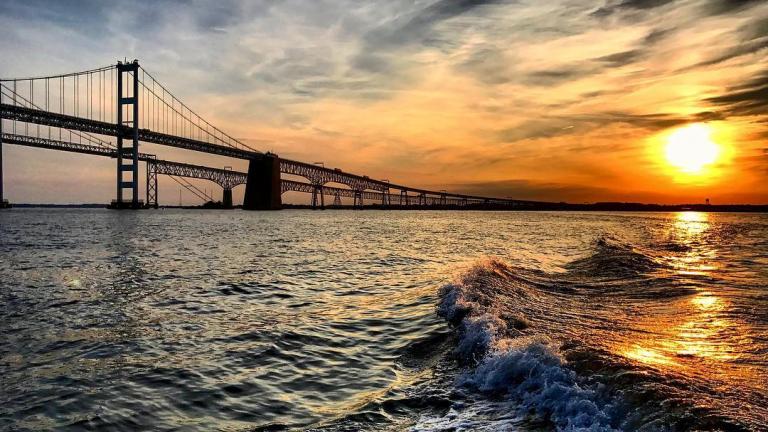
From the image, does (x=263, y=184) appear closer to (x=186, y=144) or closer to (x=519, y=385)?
(x=186, y=144)

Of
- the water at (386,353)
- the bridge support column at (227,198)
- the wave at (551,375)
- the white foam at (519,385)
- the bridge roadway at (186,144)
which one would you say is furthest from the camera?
the bridge support column at (227,198)

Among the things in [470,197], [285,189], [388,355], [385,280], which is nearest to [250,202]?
[285,189]

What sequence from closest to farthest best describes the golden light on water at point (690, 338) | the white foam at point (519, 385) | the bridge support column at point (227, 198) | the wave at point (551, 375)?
the wave at point (551, 375)
the white foam at point (519, 385)
the golden light on water at point (690, 338)
the bridge support column at point (227, 198)

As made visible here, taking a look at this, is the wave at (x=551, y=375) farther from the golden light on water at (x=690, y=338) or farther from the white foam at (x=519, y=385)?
the golden light on water at (x=690, y=338)

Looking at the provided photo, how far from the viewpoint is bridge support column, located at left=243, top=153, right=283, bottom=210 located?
308ft

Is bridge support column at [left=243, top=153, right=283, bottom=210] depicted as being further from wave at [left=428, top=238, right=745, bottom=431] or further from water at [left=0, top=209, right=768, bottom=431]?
wave at [left=428, top=238, right=745, bottom=431]

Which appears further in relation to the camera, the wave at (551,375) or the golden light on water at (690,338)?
the golden light on water at (690,338)

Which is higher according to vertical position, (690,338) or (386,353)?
(690,338)

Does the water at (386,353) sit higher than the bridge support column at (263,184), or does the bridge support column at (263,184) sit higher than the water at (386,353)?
the bridge support column at (263,184)

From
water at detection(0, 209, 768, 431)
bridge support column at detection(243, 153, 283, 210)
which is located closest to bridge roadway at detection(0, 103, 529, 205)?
bridge support column at detection(243, 153, 283, 210)

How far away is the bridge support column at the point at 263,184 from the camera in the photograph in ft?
308

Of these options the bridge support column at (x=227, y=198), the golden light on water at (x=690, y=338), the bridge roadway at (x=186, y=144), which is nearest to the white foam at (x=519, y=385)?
the golden light on water at (x=690, y=338)

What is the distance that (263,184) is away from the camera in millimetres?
96000

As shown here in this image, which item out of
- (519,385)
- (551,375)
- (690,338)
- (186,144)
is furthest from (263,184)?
(551,375)
